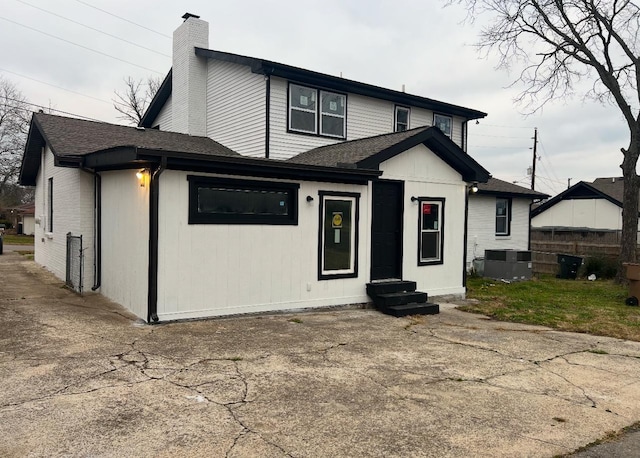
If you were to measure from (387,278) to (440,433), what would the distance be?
6.34 m

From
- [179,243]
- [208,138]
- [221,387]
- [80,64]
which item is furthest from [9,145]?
[221,387]

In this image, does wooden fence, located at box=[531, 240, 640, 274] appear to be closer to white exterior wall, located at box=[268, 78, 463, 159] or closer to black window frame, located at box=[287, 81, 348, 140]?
white exterior wall, located at box=[268, 78, 463, 159]

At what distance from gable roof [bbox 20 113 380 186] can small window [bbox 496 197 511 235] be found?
1071cm

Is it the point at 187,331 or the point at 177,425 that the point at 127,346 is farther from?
the point at 177,425

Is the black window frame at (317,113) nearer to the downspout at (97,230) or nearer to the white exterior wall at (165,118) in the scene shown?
the downspout at (97,230)

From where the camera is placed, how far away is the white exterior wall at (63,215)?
10250mm

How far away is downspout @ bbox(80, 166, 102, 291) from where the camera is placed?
392 inches

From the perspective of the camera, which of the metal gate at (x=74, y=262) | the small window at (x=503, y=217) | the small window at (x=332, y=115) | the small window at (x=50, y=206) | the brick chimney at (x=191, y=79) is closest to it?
the metal gate at (x=74, y=262)

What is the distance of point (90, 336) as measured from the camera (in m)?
6.43

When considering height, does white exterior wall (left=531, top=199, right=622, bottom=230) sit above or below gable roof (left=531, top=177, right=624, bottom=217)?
below

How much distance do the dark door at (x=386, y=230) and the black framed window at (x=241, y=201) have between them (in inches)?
79.7

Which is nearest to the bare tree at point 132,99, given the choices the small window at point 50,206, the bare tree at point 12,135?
the bare tree at point 12,135

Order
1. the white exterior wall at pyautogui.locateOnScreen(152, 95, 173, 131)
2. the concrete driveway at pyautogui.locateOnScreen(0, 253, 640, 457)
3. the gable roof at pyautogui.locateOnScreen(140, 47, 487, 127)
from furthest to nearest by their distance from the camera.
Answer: the white exterior wall at pyautogui.locateOnScreen(152, 95, 173, 131) < the gable roof at pyautogui.locateOnScreen(140, 47, 487, 127) < the concrete driveway at pyautogui.locateOnScreen(0, 253, 640, 457)

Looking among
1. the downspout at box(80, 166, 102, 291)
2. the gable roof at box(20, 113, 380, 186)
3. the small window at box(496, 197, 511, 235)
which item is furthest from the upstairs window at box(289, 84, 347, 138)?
the small window at box(496, 197, 511, 235)
